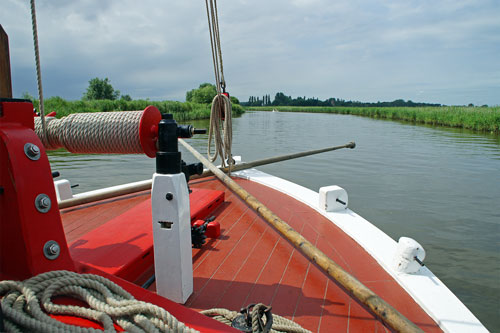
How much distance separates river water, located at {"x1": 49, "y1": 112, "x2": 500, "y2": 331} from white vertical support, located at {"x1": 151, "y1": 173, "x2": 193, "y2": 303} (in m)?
3.02

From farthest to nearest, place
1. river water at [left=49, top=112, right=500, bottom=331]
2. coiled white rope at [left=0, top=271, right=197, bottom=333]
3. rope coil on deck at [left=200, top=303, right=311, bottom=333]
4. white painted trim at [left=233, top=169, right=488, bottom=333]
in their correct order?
river water at [left=49, top=112, right=500, bottom=331] < white painted trim at [left=233, top=169, right=488, bottom=333] < rope coil on deck at [left=200, top=303, right=311, bottom=333] < coiled white rope at [left=0, top=271, right=197, bottom=333]

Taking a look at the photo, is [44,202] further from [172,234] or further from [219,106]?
[219,106]

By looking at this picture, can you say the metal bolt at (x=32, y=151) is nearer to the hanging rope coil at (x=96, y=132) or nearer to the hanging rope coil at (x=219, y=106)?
the hanging rope coil at (x=96, y=132)

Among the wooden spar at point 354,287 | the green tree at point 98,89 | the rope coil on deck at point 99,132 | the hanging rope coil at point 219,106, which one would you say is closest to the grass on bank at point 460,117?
the hanging rope coil at point 219,106

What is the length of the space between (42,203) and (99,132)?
1.33 feet

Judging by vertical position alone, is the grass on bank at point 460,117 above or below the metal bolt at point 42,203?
above

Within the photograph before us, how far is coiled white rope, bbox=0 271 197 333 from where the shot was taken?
0.76 meters

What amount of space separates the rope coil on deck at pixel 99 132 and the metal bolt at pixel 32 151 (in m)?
0.33

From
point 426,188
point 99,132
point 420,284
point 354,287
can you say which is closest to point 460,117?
point 426,188

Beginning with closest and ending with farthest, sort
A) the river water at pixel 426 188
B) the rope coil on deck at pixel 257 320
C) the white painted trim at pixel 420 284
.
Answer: the rope coil on deck at pixel 257 320, the white painted trim at pixel 420 284, the river water at pixel 426 188

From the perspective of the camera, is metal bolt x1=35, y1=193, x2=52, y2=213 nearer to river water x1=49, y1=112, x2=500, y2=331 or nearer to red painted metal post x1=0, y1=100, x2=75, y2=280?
red painted metal post x1=0, y1=100, x2=75, y2=280

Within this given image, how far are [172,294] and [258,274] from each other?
0.57 meters

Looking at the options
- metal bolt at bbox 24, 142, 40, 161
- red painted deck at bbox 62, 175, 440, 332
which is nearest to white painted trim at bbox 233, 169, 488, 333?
red painted deck at bbox 62, 175, 440, 332

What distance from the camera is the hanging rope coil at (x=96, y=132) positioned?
4.17ft
